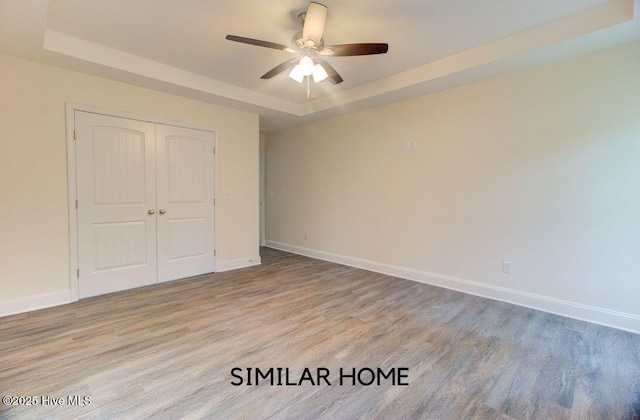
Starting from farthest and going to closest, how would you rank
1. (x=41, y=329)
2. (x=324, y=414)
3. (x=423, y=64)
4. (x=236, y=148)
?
(x=236, y=148), (x=423, y=64), (x=41, y=329), (x=324, y=414)

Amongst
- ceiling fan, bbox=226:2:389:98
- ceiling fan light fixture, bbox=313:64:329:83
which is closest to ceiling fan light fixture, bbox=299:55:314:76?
ceiling fan, bbox=226:2:389:98

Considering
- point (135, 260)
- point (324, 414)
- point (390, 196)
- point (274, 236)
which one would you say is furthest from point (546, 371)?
point (274, 236)

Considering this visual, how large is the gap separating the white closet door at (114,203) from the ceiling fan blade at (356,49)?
8.61 feet

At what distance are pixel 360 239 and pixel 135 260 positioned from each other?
10.5 ft

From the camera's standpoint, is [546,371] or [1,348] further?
[1,348]

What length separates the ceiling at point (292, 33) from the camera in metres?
2.32

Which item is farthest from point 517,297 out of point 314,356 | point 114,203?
point 114,203

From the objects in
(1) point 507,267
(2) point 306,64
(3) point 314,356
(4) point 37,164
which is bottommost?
(3) point 314,356

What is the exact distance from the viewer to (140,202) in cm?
370

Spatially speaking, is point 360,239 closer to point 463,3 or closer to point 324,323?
point 324,323

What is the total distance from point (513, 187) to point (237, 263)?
394 centimetres

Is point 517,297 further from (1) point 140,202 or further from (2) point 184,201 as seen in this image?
(1) point 140,202

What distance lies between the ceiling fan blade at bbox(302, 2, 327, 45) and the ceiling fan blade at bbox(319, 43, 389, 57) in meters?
0.13

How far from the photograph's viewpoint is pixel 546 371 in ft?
6.74
